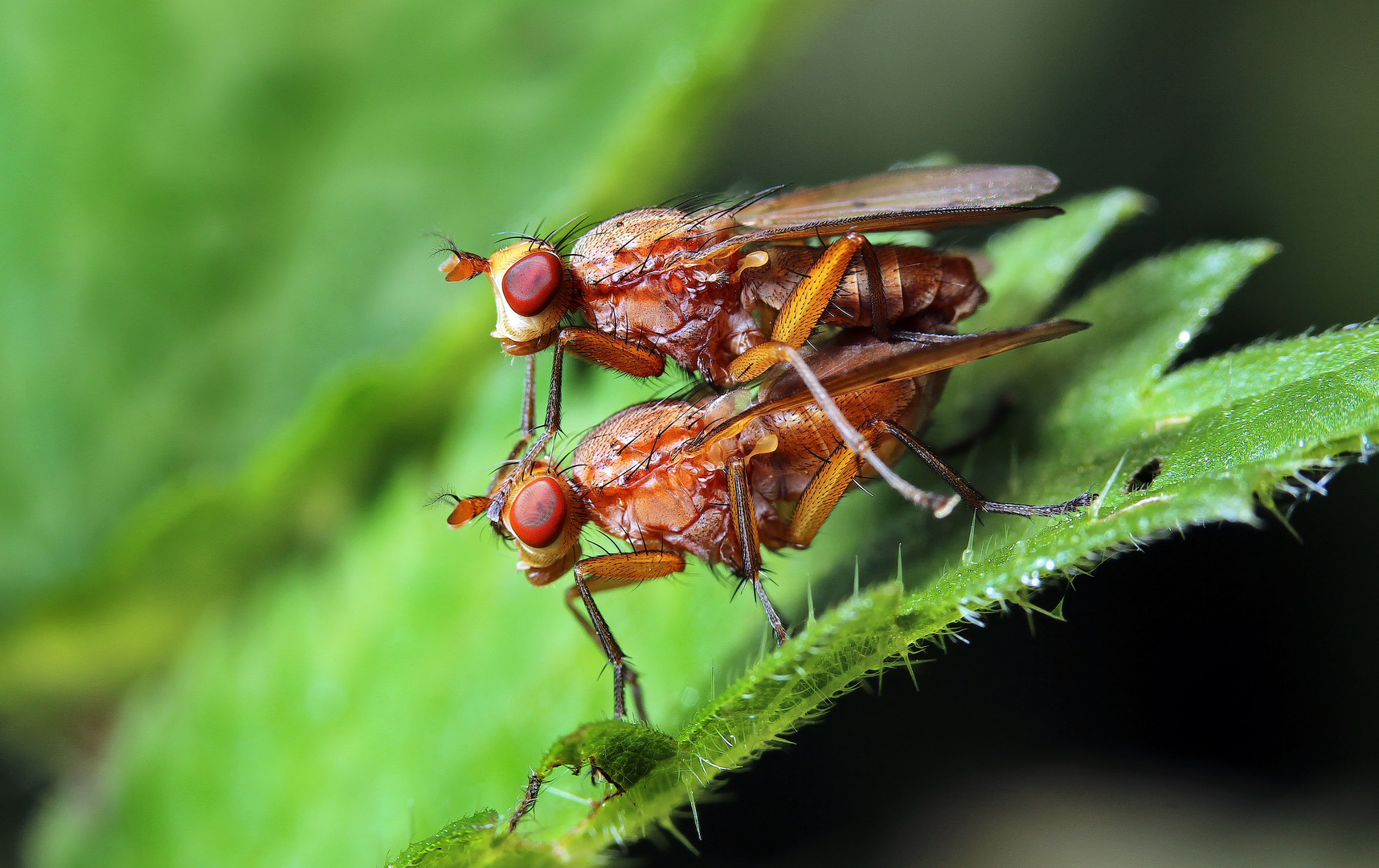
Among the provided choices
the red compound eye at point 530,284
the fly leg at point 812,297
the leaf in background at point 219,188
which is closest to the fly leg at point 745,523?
the fly leg at point 812,297

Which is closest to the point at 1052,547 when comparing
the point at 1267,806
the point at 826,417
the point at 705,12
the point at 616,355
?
the point at 826,417

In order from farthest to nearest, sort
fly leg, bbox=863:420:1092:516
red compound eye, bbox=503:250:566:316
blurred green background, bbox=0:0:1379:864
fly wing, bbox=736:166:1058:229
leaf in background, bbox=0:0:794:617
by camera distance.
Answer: leaf in background, bbox=0:0:794:617 → blurred green background, bbox=0:0:1379:864 → fly wing, bbox=736:166:1058:229 → red compound eye, bbox=503:250:566:316 → fly leg, bbox=863:420:1092:516

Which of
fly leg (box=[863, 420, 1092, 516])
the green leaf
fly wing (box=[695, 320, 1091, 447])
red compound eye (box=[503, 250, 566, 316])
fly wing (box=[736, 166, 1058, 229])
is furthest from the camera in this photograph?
fly wing (box=[736, 166, 1058, 229])

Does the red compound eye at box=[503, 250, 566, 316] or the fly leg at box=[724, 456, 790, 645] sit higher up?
the red compound eye at box=[503, 250, 566, 316]

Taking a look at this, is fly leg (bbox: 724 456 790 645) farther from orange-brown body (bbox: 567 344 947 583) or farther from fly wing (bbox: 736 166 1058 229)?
fly wing (bbox: 736 166 1058 229)

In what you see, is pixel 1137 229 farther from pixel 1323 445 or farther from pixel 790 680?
pixel 790 680

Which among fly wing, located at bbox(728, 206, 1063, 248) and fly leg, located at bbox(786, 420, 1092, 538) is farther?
fly wing, located at bbox(728, 206, 1063, 248)

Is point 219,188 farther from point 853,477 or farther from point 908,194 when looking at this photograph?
point 853,477

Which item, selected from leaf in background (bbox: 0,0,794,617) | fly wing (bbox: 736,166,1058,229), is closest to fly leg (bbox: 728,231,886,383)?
fly wing (bbox: 736,166,1058,229)
